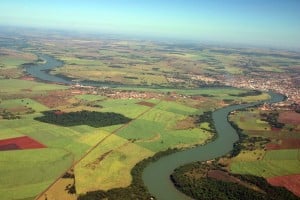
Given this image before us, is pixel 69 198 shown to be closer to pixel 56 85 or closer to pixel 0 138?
pixel 0 138

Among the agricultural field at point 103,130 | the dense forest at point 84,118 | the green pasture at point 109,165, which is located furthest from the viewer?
the dense forest at point 84,118

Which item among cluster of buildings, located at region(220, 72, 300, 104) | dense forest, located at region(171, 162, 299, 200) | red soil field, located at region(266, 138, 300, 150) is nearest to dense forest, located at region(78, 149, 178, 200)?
dense forest, located at region(171, 162, 299, 200)

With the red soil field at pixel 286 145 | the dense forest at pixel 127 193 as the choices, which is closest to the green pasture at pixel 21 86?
the dense forest at pixel 127 193

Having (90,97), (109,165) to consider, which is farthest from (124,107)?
(109,165)

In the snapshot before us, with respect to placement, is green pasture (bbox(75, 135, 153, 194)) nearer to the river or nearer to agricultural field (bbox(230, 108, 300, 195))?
the river

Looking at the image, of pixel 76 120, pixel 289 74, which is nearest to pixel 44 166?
pixel 76 120

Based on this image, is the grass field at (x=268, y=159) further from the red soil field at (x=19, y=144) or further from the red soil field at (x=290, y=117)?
the red soil field at (x=19, y=144)
